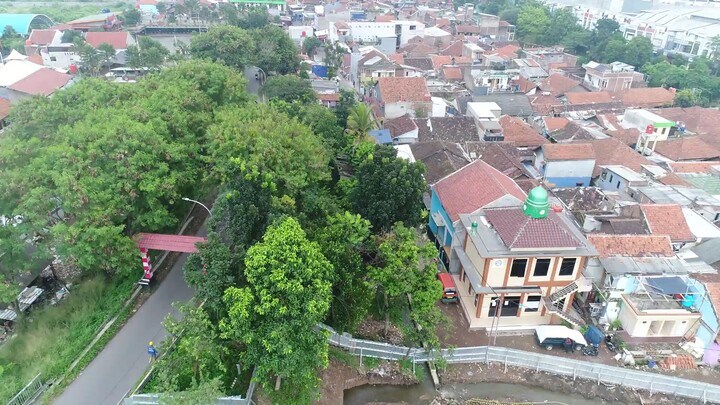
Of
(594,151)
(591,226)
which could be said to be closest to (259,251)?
(591,226)

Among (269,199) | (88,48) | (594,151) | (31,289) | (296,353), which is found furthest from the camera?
(88,48)

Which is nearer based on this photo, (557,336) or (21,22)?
(557,336)

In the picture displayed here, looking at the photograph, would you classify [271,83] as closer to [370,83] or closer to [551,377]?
[370,83]

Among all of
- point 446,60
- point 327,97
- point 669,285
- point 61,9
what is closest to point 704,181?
point 669,285

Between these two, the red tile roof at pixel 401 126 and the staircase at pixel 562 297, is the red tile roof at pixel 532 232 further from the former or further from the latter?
the red tile roof at pixel 401 126

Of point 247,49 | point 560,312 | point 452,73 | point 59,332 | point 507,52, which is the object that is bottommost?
point 59,332

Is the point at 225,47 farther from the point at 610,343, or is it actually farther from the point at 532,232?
the point at 610,343
